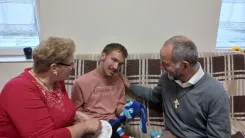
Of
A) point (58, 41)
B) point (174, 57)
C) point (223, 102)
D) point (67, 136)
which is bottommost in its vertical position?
point (67, 136)

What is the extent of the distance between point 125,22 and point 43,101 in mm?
1080

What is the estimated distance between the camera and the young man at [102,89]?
1765mm

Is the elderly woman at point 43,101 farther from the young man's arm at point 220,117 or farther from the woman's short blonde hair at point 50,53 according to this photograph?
the young man's arm at point 220,117

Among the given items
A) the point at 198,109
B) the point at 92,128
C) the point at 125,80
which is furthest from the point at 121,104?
the point at 198,109

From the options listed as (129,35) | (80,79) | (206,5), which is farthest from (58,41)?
(206,5)

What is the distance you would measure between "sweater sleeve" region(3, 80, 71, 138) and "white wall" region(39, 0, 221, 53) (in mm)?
938

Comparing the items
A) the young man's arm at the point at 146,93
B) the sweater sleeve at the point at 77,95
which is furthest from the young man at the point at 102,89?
the young man's arm at the point at 146,93

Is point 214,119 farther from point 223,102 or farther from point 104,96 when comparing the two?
point 104,96

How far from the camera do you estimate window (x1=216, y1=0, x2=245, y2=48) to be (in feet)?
8.00

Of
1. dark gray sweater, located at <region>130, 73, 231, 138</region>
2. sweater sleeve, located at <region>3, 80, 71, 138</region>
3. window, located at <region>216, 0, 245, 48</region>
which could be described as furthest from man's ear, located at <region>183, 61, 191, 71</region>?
window, located at <region>216, 0, 245, 48</region>

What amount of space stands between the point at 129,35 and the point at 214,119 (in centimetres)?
104

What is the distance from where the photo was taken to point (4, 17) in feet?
7.48

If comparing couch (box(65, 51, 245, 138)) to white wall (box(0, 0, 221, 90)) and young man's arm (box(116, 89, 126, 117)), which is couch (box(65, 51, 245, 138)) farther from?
white wall (box(0, 0, 221, 90))

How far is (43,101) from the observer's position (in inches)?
54.2
